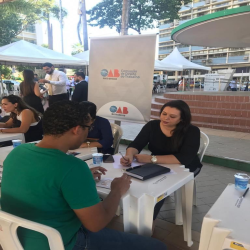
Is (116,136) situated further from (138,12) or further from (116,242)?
(138,12)

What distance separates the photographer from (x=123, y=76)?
3.66 meters

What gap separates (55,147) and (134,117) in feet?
8.70

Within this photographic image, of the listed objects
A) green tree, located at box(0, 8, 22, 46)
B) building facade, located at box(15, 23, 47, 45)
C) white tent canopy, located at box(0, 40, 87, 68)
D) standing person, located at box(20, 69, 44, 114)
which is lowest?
standing person, located at box(20, 69, 44, 114)

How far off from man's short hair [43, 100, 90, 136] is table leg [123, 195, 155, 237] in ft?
1.86

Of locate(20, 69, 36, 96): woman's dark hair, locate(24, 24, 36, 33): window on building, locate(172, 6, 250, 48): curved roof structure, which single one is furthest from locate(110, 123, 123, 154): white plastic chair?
locate(24, 24, 36, 33): window on building

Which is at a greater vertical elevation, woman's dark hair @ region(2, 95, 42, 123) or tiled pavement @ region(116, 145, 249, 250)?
woman's dark hair @ region(2, 95, 42, 123)

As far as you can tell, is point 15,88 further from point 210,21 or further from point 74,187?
point 74,187

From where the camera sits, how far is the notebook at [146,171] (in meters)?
1.62

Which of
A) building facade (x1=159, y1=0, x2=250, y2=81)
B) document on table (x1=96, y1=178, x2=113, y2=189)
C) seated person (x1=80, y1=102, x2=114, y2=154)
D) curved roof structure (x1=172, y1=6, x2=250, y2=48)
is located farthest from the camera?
building facade (x1=159, y1=0, x2=250, y2=81)

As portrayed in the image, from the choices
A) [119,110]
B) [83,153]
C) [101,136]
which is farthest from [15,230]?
[119,110]

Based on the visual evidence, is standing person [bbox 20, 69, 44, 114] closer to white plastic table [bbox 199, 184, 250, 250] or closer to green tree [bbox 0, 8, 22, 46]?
white plastic table [bbox 199, 184, 250, 250]

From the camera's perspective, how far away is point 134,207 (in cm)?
140

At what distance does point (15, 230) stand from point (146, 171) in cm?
95

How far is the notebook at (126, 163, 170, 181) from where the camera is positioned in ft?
5.32
